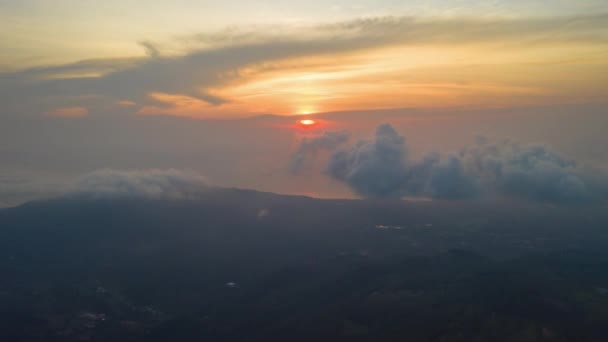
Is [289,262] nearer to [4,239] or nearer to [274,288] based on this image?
[274,288]

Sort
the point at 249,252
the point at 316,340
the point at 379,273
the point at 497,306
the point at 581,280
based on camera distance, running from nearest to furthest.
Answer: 1. the point at 316,340
2. the point at 497,306
3. the point at 581,280
4. the point at 379,273
5. the point at 249,252

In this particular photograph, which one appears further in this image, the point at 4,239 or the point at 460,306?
the point at 4,239

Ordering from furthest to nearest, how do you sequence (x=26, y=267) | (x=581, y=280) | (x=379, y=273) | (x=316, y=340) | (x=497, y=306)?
(x=26, y=267)
(x=379, y=273)
(x=581, y=280)
(x=497, y=306)
(x=316, y=340)

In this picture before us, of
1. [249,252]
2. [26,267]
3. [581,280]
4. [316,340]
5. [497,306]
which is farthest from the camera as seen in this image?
[249,252]

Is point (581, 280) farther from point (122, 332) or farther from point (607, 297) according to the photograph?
point (122, 332)

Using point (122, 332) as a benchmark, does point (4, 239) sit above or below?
above

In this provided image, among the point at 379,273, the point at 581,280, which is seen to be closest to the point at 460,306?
the point at 379,273

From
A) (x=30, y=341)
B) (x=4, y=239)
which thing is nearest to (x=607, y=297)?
(x=30, y=341)

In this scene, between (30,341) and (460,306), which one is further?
(460,306)

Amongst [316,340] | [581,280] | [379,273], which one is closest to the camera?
[316,340]
